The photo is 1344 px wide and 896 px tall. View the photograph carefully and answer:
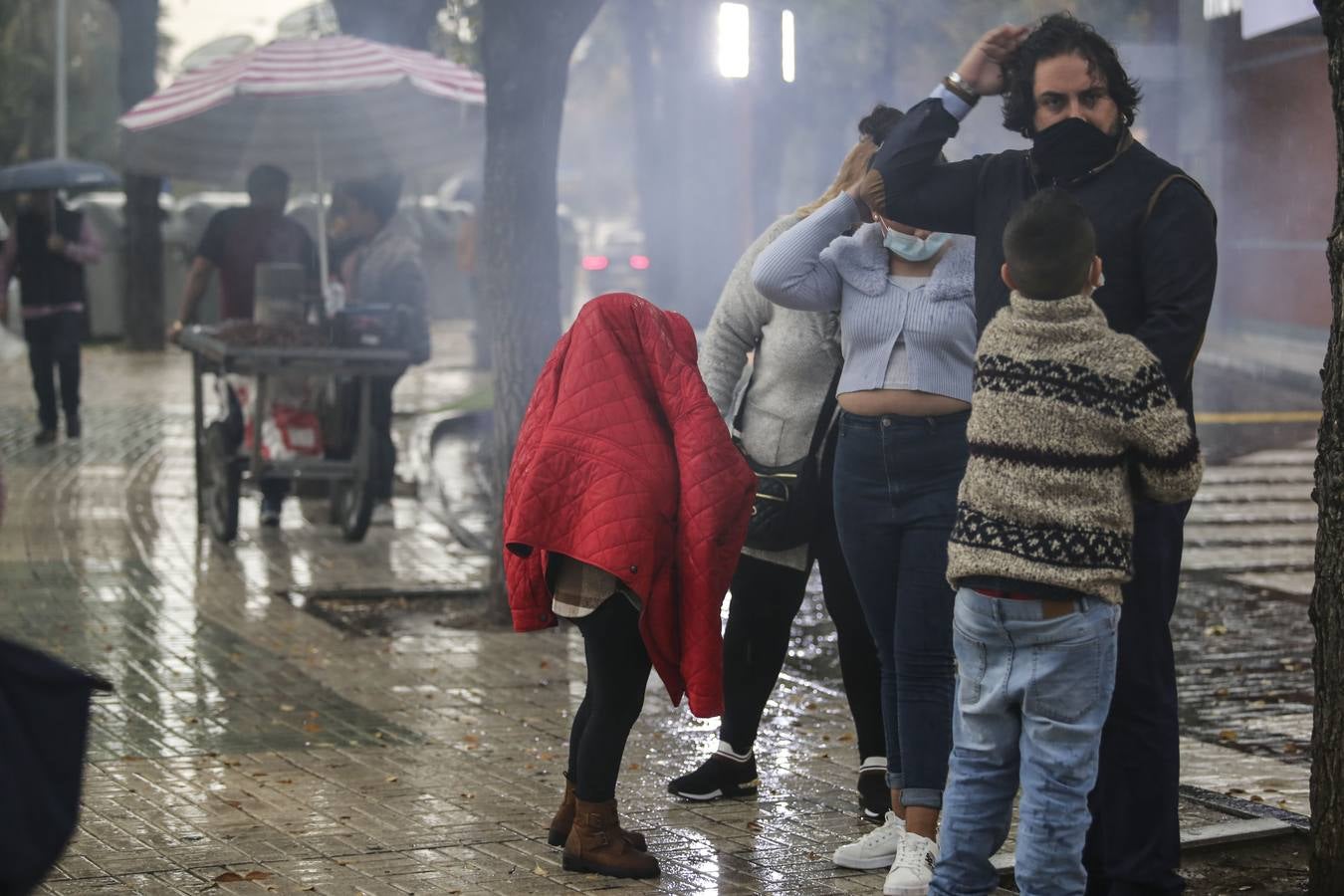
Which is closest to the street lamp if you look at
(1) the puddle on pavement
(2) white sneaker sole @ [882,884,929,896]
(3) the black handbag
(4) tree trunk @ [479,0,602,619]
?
(1) the puddle on pavement

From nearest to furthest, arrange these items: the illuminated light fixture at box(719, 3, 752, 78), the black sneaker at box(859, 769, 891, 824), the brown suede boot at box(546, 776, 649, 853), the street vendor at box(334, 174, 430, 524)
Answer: the brown suede boot at box(546, 776, 649, 853)
the black sneaker at box(859, 769, 891, 824)
the illuminated light fixture at box(719, 3, 752, 78)
the street vendor at box(334, 174, 430, 524)

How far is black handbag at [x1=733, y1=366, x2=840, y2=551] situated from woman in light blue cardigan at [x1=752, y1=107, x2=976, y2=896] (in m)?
0.47

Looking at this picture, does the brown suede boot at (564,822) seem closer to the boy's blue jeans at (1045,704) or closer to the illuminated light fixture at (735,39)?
the boy's blue jeans at (1045,704)

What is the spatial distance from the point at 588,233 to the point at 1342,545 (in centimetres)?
5979

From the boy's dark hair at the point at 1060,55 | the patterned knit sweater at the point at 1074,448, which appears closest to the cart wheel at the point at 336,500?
the boy's dark hair at the point at 1060,55


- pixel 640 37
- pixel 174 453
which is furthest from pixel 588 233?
pixel 174 453

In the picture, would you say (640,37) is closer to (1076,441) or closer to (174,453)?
(174,453)

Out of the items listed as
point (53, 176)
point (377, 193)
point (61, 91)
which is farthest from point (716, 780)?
point (61, 91)

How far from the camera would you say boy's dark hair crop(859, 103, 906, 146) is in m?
5.12

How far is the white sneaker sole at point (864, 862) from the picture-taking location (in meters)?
5.02

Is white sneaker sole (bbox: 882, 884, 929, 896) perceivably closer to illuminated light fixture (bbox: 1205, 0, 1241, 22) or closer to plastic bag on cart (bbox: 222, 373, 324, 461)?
plastic bag on cart (bbox: 222, 373, 324, 461)

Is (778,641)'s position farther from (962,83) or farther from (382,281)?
(382,281)

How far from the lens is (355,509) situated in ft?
35.8

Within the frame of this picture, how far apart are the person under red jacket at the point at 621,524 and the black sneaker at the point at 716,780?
749mm
